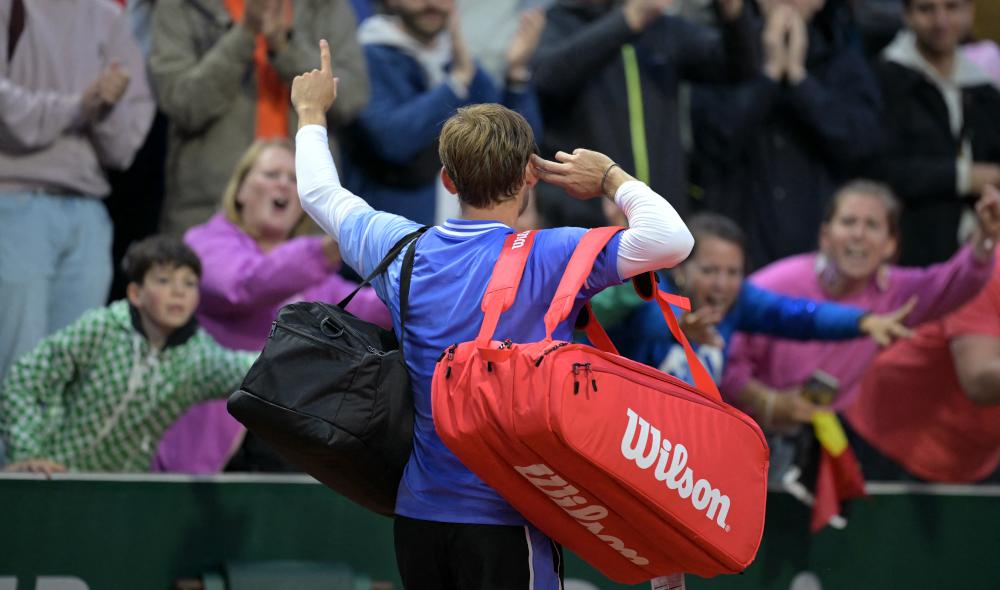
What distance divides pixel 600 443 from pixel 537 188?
3.87 m

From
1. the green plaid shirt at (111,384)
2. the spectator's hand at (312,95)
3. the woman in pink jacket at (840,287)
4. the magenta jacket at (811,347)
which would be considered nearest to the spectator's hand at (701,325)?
the woman in pink jacket at (840,287)

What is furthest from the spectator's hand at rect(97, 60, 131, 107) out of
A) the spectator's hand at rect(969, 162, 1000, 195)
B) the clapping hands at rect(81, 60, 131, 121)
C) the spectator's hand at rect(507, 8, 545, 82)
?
the spectator's hand at rect(969, 162, 1000, 195)

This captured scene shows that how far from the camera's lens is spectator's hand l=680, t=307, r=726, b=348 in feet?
17.5

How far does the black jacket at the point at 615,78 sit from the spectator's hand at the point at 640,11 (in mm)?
37

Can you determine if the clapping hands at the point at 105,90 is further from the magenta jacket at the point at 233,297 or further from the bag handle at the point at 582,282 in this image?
the bag handle at the point at 582,282

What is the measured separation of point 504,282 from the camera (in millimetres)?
3535

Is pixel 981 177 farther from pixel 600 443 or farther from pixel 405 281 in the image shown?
pixel 600 443

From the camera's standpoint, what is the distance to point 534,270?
361cm

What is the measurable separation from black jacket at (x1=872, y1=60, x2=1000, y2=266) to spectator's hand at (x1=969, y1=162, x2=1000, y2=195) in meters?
0.10

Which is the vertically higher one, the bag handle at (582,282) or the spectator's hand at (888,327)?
the bag handle at (582,282)

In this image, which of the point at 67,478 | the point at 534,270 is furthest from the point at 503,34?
the point at 534,270

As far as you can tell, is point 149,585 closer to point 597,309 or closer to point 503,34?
point 597,309

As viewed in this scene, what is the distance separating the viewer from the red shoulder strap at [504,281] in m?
3.46

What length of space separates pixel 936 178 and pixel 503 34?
255 cm
